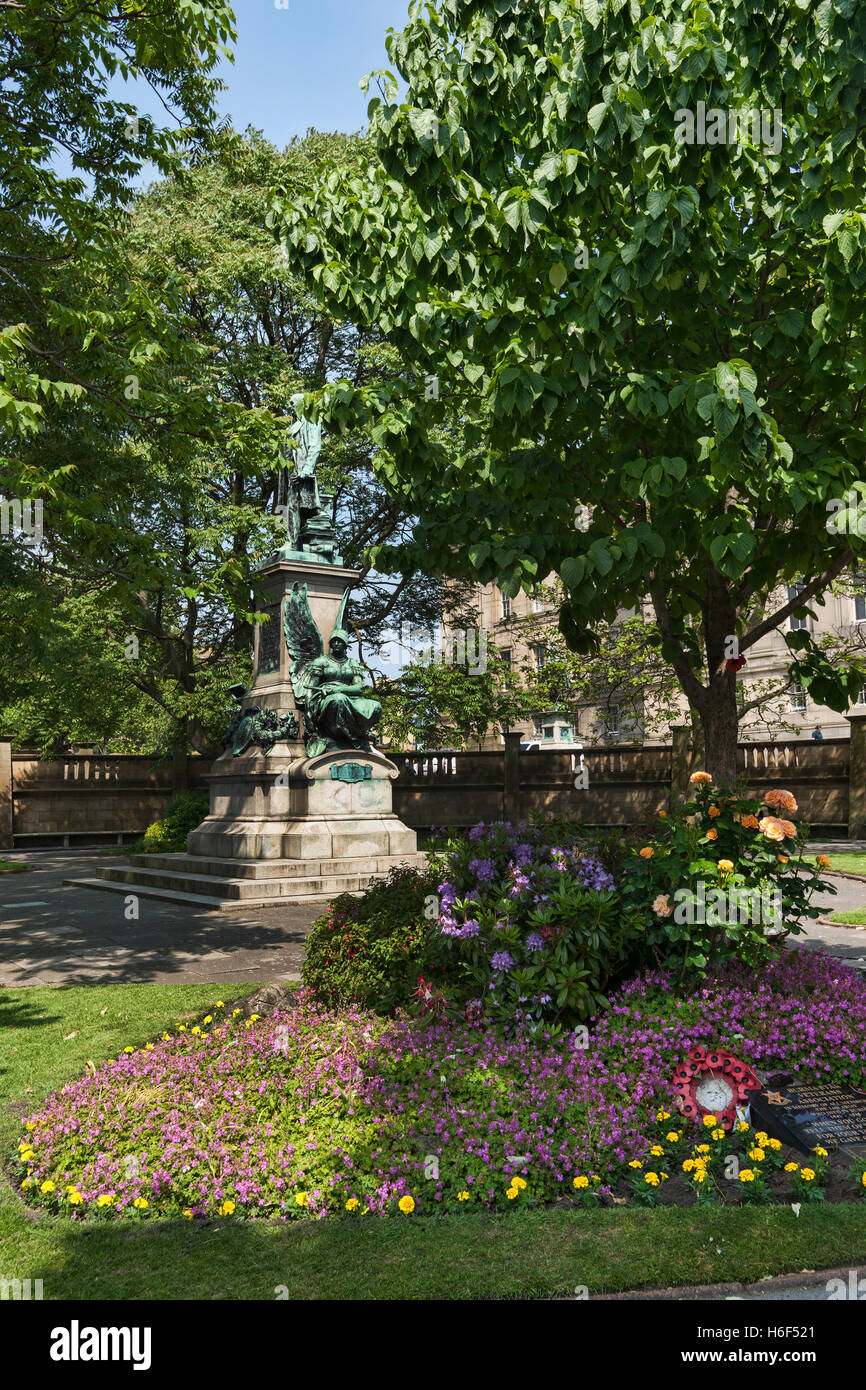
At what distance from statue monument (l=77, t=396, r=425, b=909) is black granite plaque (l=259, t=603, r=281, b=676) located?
0.06 feet

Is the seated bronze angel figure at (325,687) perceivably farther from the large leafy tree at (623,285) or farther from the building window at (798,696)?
the building window at (798,696)

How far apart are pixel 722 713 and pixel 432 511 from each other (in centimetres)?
279

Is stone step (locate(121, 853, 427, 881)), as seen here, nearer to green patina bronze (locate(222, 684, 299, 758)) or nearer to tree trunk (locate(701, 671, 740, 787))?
green patina bronze (locate(222, 684, 299, 758))

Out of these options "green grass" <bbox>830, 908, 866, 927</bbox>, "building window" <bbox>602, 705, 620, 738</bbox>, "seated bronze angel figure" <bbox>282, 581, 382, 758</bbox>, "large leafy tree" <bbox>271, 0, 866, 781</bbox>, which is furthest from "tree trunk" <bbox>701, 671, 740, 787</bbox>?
"building window" <bbox>602, 705, 620, 738</bbox>

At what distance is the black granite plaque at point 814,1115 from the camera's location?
193 inches

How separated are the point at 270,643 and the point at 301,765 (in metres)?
2.91

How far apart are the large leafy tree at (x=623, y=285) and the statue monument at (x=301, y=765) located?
930 centimetres

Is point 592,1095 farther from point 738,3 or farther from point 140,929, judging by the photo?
point 140,929

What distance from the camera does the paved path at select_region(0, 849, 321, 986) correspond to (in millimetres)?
9578

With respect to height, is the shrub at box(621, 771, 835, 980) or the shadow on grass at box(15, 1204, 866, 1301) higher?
the shrub at box(621, 771, 835, 980)

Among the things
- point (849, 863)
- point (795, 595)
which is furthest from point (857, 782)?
point (795, 595)

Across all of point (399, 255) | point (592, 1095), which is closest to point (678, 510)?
point (399, 255)

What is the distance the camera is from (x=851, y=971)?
749 cm

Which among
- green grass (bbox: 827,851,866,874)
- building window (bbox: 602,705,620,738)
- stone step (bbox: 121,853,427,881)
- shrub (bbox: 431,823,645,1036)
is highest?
building window (bbox: 602,705,620,738)
